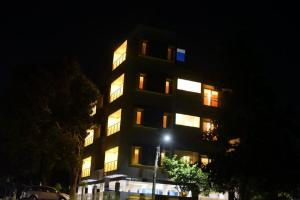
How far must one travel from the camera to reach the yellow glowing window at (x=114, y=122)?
4979 cm

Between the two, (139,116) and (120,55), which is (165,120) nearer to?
(139,116)

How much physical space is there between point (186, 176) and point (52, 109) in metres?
15.8

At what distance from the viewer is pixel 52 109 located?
5016 centimetres

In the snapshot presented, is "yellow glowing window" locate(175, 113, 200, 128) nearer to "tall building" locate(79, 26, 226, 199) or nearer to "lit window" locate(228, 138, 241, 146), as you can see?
"tall building" locate(79, 26, 226, 199)

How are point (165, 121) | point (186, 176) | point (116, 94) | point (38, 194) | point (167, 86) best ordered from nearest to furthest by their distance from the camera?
point (38, 194)
point (186, 176)
point (165, 121)
point (167, 86)
point (116, 94)

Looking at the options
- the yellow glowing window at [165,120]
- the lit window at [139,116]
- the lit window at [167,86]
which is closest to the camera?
the lit window at [139,116]

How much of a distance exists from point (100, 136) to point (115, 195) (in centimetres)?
1526

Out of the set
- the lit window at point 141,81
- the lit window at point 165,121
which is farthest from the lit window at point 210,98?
the lit window at point 141,81

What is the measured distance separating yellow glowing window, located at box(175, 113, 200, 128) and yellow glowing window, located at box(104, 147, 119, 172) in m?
6.83

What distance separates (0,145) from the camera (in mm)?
55500

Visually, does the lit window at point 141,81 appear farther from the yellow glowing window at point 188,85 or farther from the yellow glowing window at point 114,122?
the yellow glowing window at point 188,85

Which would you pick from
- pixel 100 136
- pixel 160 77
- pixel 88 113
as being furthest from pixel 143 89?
pixel 100 136

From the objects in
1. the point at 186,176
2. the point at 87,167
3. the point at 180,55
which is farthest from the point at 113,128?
the point at 87,167

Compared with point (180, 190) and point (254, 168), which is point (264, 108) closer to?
point (254, 168)
